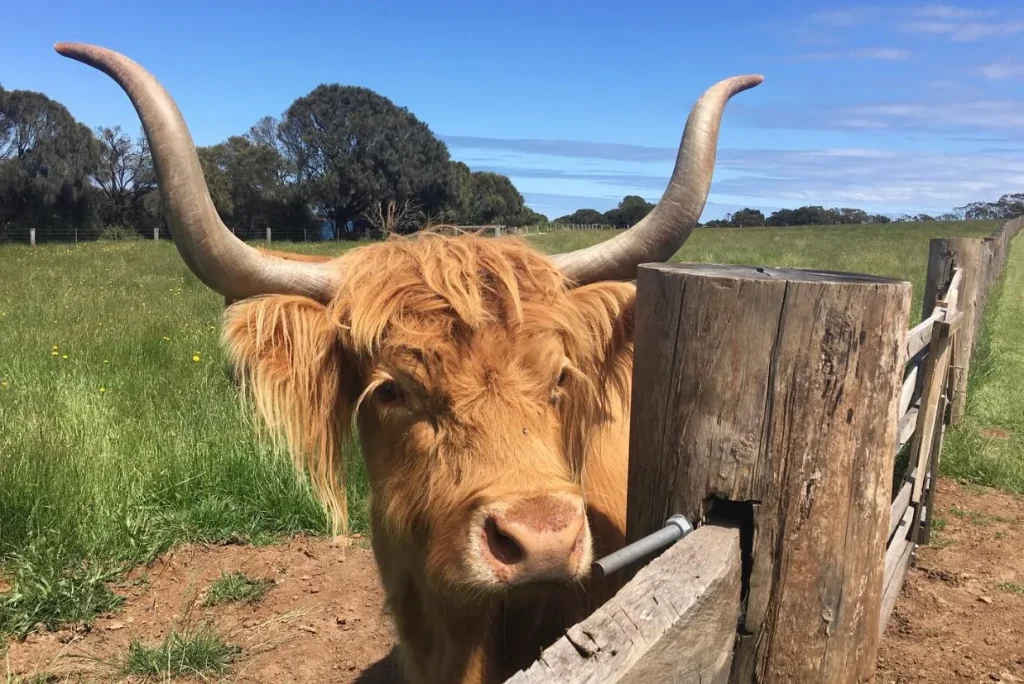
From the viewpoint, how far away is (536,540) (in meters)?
1.75

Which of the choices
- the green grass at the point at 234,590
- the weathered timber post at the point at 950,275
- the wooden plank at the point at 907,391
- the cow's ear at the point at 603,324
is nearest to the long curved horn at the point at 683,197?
the cow's ear at the point at 603,324

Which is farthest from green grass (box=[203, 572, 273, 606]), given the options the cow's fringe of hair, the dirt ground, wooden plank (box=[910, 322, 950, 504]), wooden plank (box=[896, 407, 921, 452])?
wooden plank (box=[910, 322, 950, 504])

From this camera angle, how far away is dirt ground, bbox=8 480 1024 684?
3.60m

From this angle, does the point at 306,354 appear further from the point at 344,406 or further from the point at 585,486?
the point at 585,486

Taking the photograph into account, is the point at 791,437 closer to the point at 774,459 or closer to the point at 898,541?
the point at 774,459

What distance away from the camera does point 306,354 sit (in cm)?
244

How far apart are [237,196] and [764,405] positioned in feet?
168

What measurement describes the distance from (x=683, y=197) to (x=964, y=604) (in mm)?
3343

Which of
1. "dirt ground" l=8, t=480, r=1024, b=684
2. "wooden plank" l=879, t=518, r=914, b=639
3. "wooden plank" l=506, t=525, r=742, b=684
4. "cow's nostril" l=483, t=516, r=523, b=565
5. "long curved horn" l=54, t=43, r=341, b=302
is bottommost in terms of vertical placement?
"dirt ground" l=8, t=480, r=1024, b=684

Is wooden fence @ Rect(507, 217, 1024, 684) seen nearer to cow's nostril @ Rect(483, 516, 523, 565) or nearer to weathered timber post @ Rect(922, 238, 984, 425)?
cow's nostril @ Rect(483, 516, 523, 565)

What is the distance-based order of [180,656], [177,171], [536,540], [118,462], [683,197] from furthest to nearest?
1. [118,462]
2. [180,656]
3. [683,197]
4. [177,171]
5. [536,540]

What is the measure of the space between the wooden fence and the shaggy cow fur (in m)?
0.58

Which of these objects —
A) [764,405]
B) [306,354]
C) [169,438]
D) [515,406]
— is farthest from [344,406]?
[169,438]

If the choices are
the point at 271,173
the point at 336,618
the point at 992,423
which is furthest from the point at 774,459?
the point at 271,173
